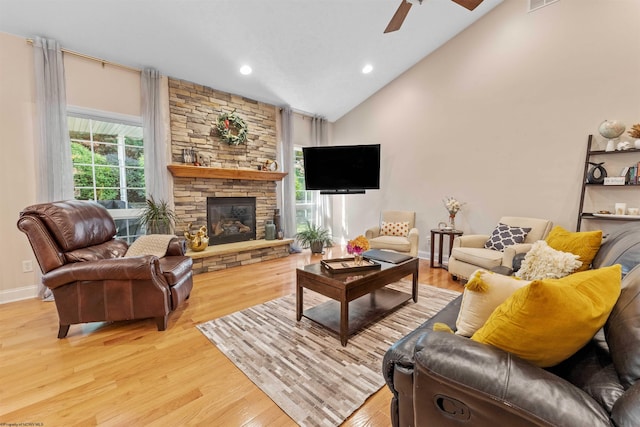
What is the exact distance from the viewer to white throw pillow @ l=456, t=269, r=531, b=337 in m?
1.09

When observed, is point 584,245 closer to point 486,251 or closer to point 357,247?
point 486,251

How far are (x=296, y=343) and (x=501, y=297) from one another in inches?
57.9

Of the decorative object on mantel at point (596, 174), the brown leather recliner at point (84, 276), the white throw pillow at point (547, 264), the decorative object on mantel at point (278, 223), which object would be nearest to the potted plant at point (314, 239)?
the decorative object on mantel at point (278, 223)

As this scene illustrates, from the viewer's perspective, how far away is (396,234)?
169 inches

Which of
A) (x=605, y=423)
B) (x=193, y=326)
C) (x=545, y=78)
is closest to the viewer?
(x=605, y=423)

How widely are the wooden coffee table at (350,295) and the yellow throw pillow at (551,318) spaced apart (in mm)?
1156

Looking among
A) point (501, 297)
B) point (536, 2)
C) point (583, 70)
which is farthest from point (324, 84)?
point (501, 297)

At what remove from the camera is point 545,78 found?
342 centimetres

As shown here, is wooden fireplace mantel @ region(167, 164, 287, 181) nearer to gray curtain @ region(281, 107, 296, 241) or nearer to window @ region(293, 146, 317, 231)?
gray curtain @ region(281, 107, 296, 241)

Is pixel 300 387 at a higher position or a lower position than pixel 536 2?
lower

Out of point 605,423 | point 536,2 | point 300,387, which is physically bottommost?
point 300,387

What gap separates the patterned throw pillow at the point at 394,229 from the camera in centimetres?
427

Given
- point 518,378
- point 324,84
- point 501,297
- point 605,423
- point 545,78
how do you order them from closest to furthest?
point 605,423 → point 518,378 → point 501,297 → point 545,78 → point 324,84

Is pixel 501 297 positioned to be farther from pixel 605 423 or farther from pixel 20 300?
pixel 20 300
